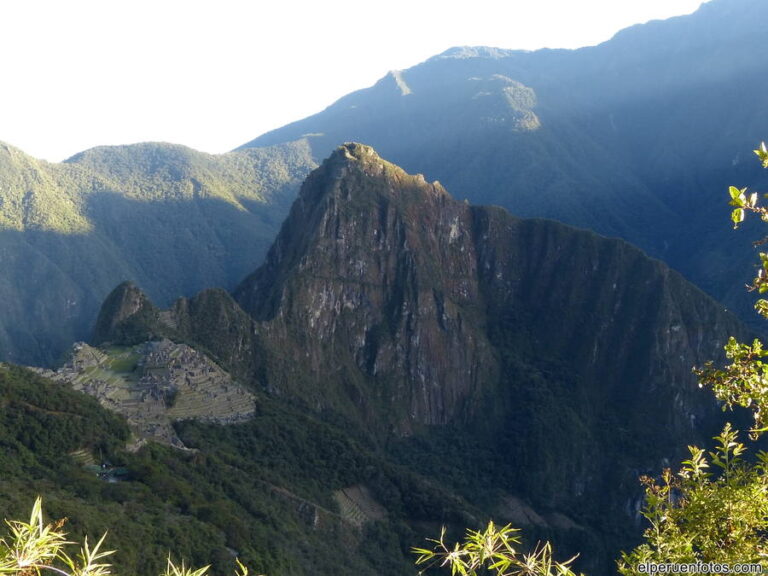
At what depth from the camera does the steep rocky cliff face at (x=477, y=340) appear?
78.5m

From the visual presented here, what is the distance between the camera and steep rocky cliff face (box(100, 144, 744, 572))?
78.5 metres

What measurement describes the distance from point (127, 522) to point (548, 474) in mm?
63594

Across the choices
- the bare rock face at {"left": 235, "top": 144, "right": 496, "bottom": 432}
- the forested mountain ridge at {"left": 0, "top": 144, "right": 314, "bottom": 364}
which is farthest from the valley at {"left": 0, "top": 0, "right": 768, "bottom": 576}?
the forested mountain ridge at {"left": 0, "top": 144, "right": 314, "bottom": 364}

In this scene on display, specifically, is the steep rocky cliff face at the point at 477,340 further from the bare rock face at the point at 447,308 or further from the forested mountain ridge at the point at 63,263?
the forested mountain ridge at the point at 63,263

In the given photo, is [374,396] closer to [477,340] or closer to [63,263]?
[477,340]

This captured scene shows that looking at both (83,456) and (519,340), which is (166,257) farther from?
(83,456)

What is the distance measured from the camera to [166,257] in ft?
Answer: 645

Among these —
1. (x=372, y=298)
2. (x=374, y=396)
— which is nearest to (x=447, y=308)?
(x=372, y=298)

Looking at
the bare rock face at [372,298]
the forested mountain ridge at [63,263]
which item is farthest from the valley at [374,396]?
the forested mountain ridge at [63,263]

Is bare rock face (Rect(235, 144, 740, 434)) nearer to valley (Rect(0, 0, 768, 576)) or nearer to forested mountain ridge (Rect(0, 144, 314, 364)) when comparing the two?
valley (Rect(0, 0, 768, 576))

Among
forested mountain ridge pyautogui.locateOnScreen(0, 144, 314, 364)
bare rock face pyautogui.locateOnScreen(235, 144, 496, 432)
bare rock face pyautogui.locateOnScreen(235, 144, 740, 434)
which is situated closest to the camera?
bare rock face pyautogui.locateOnScreen(235, 144, 496, 432)

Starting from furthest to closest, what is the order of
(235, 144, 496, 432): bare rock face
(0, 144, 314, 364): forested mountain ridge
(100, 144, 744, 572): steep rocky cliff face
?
(0, 144, 314, 364): forested mountain ridge → (235, 144, 496, 432): bare rock face → (100, 144, 744, 572): steep rocky cliff face

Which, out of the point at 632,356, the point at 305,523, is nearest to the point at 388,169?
the point at 632,356

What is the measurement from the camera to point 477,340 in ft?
314
